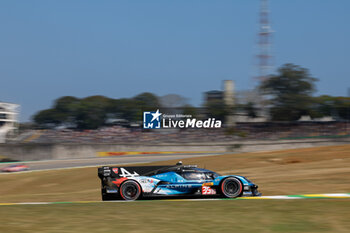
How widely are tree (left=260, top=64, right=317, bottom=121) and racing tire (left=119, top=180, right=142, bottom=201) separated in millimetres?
57926

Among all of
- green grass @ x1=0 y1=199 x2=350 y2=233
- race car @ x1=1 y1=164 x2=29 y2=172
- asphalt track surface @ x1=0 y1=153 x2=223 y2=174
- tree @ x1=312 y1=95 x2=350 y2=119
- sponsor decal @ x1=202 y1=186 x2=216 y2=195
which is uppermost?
tree @ x1=312 y1=95 x2=350 y2=119

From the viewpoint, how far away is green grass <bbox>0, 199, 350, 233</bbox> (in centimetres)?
777

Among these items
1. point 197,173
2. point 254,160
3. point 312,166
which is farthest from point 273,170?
point 197,173

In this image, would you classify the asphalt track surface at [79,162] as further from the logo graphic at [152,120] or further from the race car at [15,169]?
the logo graphic at [152,120]

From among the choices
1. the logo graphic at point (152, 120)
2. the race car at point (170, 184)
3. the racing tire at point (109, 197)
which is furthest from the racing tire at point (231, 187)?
the logo graphic at point (152, 120)

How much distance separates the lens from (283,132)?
5725 cm

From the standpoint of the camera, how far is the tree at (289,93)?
6856cm

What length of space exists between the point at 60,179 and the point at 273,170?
44.1 ft

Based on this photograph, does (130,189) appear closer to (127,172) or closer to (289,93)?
(127,172)

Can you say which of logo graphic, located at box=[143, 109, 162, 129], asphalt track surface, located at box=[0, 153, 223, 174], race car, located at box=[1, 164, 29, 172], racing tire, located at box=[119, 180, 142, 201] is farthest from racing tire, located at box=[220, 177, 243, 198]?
logo graphic, located at box=[143, 109, 162, 129]

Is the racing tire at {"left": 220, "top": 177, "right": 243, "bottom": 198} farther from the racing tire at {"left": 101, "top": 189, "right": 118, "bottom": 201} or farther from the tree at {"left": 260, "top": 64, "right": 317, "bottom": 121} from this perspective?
the tree at {"left": 260, "top": 64, "right": 317, "bottom": 121}

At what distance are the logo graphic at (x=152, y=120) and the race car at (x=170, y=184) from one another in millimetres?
44726

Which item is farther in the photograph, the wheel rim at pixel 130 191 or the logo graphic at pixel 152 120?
the logo graphic at pixel 152 120

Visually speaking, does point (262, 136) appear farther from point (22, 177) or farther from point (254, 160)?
point (22, 177)
